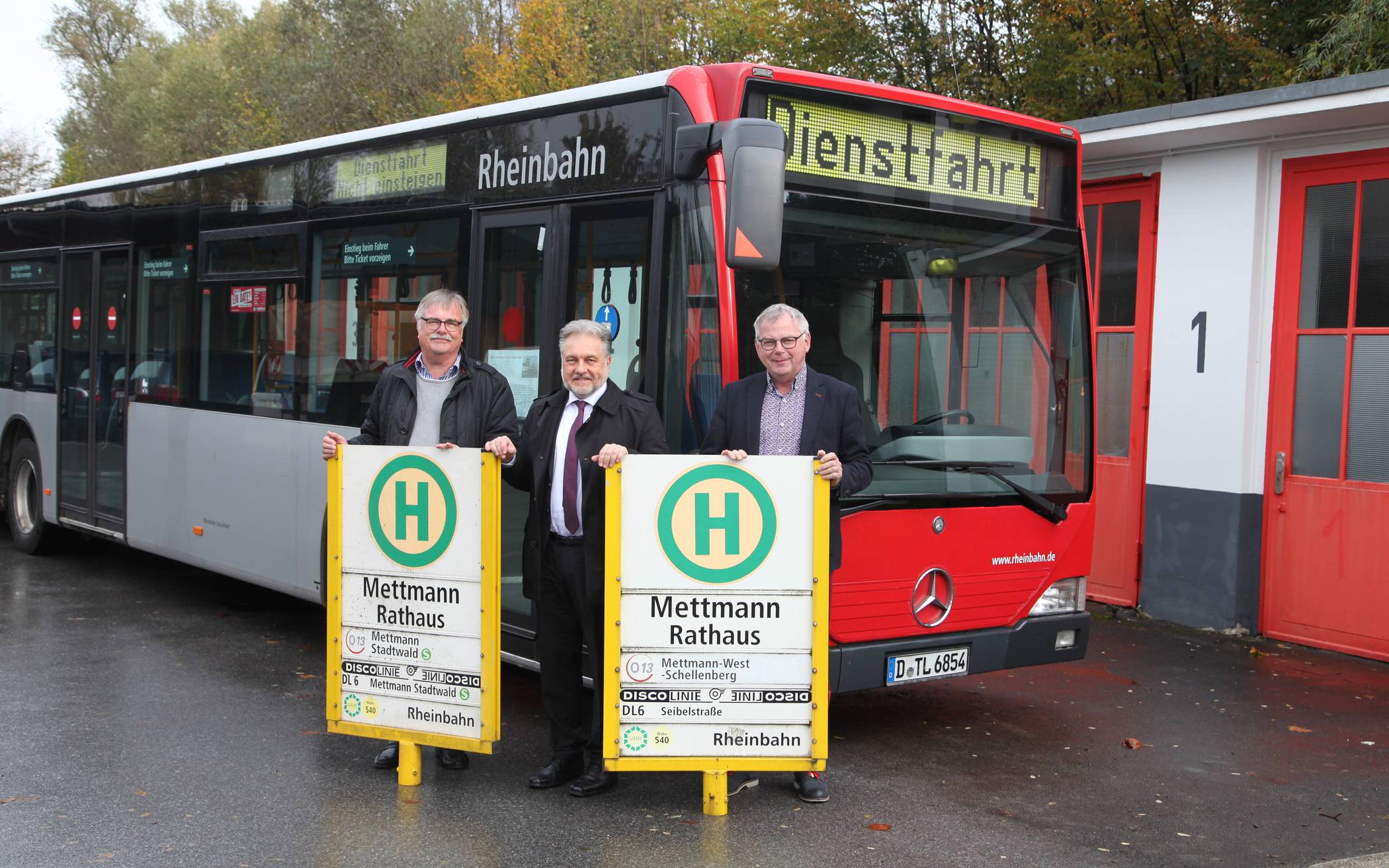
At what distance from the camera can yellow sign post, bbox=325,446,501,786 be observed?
5.29m

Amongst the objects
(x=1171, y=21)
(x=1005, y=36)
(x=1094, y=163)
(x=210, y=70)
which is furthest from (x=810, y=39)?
(x=210, y=70)

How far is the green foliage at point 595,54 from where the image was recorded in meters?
18.0

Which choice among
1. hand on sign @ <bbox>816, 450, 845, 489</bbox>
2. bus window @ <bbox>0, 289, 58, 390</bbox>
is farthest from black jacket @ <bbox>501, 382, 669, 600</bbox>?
bus window @ <bbox>0, 289, 58, 390</bbox>

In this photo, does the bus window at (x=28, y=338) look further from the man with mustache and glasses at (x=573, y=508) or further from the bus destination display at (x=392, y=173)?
the man with mustache and glasses at (x=573, y=508)

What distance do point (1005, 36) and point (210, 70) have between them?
100ft

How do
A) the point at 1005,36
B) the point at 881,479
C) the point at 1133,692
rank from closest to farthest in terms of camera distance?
the point at 881,479
the point at 1133,692
the point at 1005,36

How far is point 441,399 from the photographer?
566 cm

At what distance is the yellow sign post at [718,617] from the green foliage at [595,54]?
452 inches

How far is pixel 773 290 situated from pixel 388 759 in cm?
263

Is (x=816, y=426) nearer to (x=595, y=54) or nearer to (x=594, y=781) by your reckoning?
(x=594, y=781)

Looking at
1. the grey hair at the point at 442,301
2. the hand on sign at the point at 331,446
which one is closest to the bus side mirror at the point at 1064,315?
the grey hair at the point at 442,301

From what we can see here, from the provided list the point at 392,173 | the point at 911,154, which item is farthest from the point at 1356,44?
the point at 392,173

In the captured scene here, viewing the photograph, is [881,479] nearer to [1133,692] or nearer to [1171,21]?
[1133,692]

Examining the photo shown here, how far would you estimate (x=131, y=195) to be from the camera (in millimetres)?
9945
